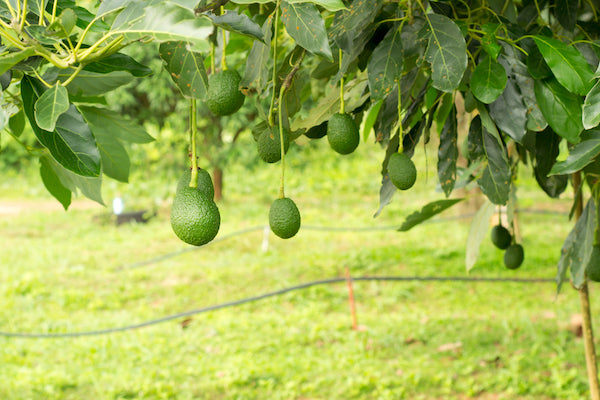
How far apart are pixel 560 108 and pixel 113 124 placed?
2.50 ft

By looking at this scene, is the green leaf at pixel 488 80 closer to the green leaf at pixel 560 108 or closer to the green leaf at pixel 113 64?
the green leaf at pixel 560 108

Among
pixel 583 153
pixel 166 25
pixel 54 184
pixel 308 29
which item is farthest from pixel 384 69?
pixel 54 184

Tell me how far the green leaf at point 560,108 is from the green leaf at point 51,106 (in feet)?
2.30

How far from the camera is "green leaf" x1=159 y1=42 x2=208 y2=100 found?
0.76 metres

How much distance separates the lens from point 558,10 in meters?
1.20

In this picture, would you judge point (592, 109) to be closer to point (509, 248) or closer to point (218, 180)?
point (509, 248)

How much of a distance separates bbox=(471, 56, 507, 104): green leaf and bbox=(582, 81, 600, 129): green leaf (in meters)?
0.18

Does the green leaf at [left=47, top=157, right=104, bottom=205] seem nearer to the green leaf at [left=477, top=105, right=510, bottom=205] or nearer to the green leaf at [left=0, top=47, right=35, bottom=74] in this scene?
the green leaf at [left=0, top=47, right=35, bottom=74]

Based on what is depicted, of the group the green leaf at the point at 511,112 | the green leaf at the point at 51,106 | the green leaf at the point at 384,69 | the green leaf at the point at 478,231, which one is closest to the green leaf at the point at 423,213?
the green leaf at the point at 478,231

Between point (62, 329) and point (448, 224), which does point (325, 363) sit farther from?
point (448, 224)

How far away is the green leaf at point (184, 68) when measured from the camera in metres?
0.76

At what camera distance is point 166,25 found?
57cm

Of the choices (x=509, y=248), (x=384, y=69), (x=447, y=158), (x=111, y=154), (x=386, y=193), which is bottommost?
(x=509, y=248)

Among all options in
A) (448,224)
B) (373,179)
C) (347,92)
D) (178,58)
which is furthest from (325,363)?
(373,179)
